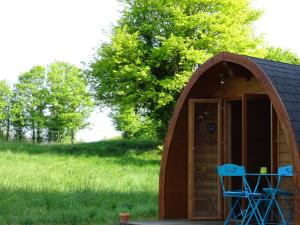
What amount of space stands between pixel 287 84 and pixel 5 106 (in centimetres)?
3687

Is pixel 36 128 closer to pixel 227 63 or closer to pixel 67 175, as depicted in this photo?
pixel 67 175

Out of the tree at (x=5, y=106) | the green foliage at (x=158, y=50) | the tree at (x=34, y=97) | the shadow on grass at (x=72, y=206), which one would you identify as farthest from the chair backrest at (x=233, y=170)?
the tree at (x=5, y=106)

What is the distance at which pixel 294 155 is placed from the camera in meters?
7.35

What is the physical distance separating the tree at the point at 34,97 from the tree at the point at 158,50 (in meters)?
15.1

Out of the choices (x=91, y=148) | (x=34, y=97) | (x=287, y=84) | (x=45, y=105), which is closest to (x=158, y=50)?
(x=91, y=148)

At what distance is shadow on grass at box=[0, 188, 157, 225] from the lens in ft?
33.4

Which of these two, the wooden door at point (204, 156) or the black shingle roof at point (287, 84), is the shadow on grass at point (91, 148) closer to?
the wooden door at point (204, 156)

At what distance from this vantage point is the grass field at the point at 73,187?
10617 mm

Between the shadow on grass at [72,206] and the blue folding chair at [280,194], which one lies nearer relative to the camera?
the blue folding chair at [280,194]

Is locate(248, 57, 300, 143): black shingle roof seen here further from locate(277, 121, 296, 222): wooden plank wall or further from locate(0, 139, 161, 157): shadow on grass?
locate(0, 139, 161, 157): shadow on grass

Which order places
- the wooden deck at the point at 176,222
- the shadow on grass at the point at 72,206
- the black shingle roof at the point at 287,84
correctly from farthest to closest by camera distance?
the shadow on grass at the point at 72,206 → the wooden deck at the point at 176,222 → the black shingle roof at the point at 287,84

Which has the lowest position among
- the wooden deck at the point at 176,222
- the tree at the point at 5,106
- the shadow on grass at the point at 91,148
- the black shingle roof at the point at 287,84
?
the wooden deck at the point at 176,222

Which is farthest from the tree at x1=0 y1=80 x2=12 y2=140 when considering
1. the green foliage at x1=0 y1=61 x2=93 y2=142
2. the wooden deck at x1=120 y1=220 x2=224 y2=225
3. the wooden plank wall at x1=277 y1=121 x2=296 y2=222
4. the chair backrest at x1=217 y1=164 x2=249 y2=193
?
the chair backrest at x1=217 y1=164 x2=249 y2=193

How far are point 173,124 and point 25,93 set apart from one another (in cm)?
3504
